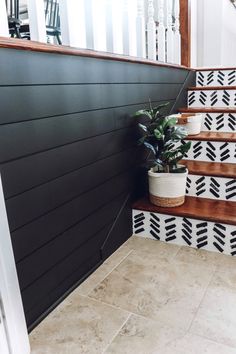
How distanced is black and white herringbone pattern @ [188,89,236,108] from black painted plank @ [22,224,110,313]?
1687mm

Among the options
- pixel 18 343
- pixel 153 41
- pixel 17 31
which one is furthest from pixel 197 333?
pixel 17 31

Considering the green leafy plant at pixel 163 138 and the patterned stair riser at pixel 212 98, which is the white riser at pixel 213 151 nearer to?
the green leafy plant at pixel 163 138

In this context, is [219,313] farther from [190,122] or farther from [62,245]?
[190,122]

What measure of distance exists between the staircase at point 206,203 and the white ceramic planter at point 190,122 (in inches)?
3.0

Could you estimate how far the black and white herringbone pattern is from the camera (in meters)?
2.75

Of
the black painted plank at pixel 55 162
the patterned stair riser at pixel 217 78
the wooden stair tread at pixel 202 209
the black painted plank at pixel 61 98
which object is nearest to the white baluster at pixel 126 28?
the black painted plank at pixel 61 98

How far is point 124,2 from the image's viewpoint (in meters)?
1.95

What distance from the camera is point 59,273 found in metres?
1.45

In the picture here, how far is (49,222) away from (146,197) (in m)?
1.00

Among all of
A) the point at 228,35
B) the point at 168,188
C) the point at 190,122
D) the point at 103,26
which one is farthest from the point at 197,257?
the point at 228,35

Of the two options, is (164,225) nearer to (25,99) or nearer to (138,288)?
(138,288)

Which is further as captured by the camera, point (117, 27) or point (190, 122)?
point (190, 122)

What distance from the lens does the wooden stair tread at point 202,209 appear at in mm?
1823

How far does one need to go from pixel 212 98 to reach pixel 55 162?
1.96 meters
